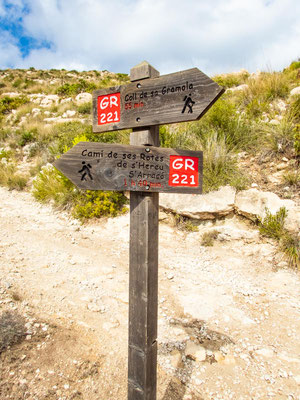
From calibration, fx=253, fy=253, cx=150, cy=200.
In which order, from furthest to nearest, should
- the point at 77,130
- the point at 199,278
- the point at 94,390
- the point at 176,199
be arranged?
the point at 77,130 < the point at 176,199 < the point at 199,278 < the point at 94,390

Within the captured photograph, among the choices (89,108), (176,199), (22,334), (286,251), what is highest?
(89,108)

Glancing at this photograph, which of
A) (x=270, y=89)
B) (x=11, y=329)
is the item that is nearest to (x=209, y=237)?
(x=11, y=329)

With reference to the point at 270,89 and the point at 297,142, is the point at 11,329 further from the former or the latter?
the point at 270,89

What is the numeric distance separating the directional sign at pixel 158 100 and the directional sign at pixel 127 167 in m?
0.21

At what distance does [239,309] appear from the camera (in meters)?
3.13

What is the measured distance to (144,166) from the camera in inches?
61.5

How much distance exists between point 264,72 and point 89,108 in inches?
274

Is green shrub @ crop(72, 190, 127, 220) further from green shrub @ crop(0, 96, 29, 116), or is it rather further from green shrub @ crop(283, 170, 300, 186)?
green shrub @ crop(0, 96, 29, 116)

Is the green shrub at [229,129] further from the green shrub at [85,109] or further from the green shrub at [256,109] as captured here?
the green shrub at [85,109]

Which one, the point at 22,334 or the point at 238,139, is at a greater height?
the point at 238,139

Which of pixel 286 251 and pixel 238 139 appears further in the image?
pixel 238 139

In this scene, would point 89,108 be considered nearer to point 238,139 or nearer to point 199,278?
point 238,139

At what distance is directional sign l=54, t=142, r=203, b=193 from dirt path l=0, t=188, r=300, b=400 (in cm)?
174

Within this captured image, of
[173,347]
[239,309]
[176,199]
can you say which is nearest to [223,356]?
[173,347]
